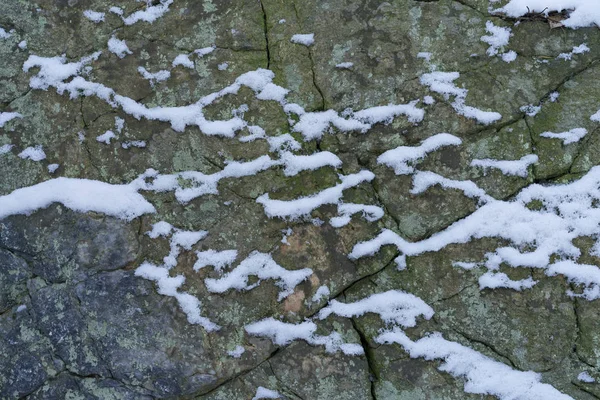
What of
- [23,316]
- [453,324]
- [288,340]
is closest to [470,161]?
[453,324]

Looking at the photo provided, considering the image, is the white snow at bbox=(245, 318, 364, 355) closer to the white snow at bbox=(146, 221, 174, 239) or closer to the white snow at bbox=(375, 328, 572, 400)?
the white snow at bbox=(375, 328, 572, 400)

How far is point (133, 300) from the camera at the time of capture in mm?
2078

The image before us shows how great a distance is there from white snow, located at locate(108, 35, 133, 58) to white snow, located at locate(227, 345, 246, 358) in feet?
4.07

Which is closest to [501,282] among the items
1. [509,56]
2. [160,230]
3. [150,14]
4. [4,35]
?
[509,56]

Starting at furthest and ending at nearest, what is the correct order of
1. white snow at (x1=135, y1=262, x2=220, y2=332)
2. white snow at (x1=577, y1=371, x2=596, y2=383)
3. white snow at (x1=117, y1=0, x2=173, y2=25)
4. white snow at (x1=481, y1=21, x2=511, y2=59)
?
white snow at (x1=117, y1=0, x2=173, y2=25)
white snow at (x1=481, y1=21, x2=511, y2=59)
white snow at (x1=135, y1=262, x2=220, y2=332)
white snow at (x1=577, y1=371, x2=596, y2=383)

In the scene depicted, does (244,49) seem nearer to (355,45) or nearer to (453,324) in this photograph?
(355,45)

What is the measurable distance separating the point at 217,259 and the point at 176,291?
193 mm

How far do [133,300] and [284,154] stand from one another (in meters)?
0.79

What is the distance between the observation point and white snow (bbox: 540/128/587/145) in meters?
2.08

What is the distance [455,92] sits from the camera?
7.00ft

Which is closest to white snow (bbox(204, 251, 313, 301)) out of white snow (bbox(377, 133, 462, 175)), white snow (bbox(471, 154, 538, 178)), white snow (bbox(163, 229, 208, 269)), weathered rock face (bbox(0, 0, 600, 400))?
weathered rock face (bbox(0, 0, 600, 400))

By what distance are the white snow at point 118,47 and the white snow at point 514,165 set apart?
1.46 metres

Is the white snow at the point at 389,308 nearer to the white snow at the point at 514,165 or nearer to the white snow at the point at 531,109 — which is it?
the white snow at the point at 514,165

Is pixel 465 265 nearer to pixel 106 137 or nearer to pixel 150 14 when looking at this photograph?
pixel 106 137
